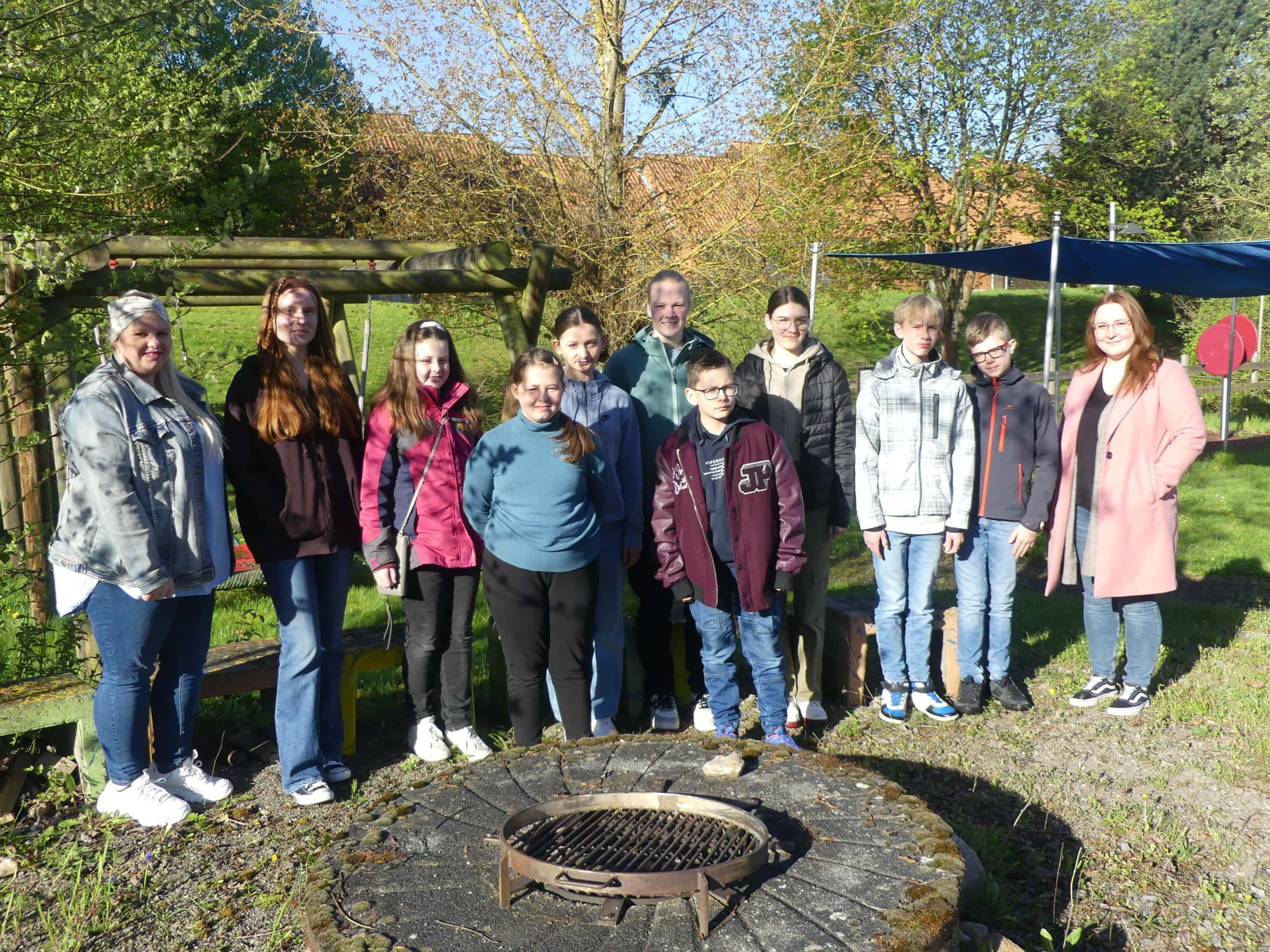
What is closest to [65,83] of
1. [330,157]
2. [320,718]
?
[320,718]

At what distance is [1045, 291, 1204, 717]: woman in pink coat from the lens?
466 cm

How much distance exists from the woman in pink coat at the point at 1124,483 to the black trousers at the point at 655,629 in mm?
1738

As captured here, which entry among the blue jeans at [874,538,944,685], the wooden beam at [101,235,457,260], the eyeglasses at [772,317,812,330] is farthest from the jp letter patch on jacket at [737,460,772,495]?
the wooden beam at [101,235,457,260]

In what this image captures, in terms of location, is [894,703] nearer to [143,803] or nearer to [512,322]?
[512,322]

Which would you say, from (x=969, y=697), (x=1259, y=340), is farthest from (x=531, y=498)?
(x=1259, y=340)

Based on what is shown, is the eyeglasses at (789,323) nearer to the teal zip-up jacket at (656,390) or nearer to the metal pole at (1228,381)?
the teal zip-up jacket at (656,390)

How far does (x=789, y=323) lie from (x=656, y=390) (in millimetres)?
662

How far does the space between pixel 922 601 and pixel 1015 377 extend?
3.68 ft

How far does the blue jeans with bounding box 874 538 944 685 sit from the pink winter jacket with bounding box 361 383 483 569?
187 centimetres

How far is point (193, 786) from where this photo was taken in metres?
4.05

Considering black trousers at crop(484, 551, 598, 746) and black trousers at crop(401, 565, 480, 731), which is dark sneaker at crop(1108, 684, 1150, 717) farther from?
black trousers at crop(401, 565, 480, 731)

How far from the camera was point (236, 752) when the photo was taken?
4.51 meters

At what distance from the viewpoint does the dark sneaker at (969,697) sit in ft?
16.2

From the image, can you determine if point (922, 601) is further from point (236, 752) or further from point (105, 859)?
point (105, 859)
